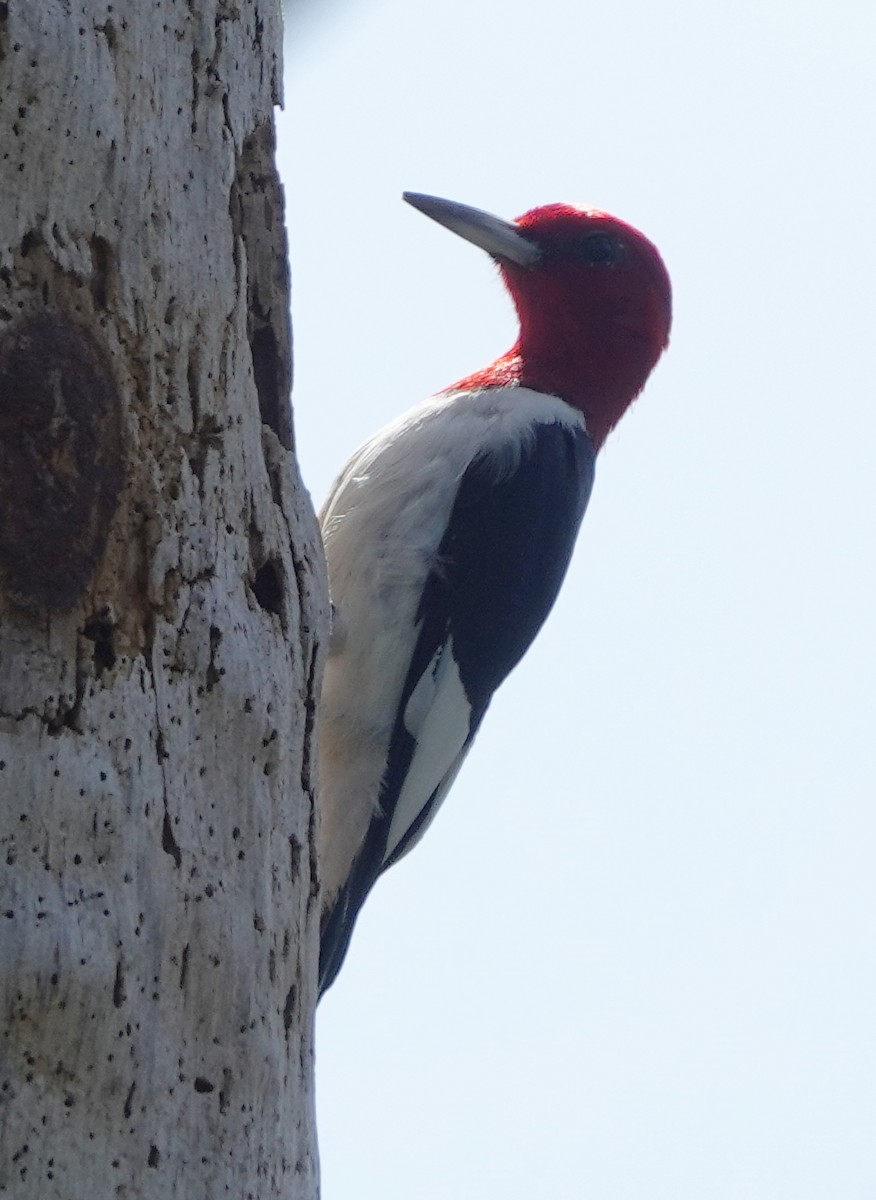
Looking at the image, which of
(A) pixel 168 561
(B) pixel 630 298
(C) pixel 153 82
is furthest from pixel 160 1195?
(B) pixel 630 298

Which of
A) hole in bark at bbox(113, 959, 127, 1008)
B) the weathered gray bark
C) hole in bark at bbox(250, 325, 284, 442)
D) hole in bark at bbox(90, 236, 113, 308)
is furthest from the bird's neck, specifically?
hole in bark at bbox(113, 959, 127, 1008)

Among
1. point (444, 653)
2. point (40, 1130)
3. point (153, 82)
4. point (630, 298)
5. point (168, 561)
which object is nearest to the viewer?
point (40, 1130)

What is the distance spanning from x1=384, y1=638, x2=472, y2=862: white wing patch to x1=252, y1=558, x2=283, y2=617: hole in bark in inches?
41.3

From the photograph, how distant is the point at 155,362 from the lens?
1743 mm

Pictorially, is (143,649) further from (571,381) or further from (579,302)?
(579,302)

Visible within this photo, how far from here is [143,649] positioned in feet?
5.43

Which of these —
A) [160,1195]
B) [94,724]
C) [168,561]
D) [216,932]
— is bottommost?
[160,1195]

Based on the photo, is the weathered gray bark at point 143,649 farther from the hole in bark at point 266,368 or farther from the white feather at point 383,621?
the white feather at point 383,621

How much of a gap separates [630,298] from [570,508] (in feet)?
2.21

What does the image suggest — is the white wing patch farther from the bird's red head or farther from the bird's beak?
the bird's beak

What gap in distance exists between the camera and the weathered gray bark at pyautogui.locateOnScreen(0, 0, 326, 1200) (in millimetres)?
1448

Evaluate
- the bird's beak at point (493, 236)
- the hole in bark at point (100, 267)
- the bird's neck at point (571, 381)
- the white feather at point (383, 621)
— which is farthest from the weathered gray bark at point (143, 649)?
the bird's beak at point (493, 236)

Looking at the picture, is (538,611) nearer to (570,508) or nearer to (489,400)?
(570,508)

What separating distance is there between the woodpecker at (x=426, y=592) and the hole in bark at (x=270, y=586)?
0.90 meters
